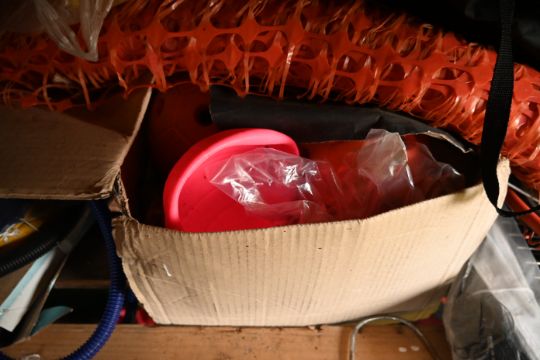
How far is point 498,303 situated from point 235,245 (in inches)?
16.6

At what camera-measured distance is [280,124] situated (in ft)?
1.80

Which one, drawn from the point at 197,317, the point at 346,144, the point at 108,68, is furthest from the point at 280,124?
the point at 197,317

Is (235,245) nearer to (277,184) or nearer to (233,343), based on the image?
(277,184)

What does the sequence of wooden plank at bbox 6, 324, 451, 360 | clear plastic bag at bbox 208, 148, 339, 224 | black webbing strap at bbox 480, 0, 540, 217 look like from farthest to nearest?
wooden plank at bbox 6, 324, 451, 360 < clear plastic bag at bbox 208, 148, 339, 224 < black webbing strap at bbox 480, 0, 540, 217

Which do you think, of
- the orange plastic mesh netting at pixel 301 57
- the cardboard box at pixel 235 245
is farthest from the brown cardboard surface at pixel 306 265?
the orange plastic mesh netting at pixel 301 57

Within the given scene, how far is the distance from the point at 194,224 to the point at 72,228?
0.28m

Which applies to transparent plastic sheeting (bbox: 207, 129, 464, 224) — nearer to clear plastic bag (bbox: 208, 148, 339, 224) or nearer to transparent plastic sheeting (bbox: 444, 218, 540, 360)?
clear plastic bag (bbox: 208, 148, 339, 224)

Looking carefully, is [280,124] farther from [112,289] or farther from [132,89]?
[112,289]

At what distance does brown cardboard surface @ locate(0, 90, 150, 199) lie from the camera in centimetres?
46

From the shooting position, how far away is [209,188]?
1.85 feet

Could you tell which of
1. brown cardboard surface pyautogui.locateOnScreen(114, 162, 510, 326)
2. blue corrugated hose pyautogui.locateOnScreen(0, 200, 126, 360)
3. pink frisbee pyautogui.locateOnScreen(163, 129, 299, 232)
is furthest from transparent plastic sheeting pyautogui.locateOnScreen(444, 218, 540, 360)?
blue corrugated hose pyautogui.locateOnScreen(0, 200, 126, 360)

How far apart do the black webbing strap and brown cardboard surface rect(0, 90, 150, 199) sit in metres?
0.41

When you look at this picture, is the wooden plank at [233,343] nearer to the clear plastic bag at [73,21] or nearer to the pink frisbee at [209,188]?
the pink frisbee at [209,188]

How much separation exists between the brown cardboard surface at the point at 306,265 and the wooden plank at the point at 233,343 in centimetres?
2
